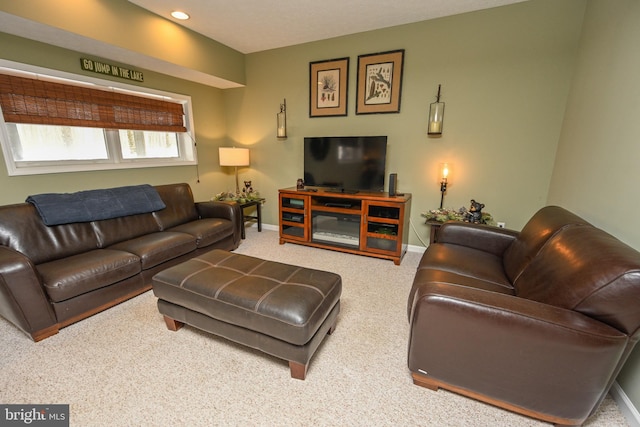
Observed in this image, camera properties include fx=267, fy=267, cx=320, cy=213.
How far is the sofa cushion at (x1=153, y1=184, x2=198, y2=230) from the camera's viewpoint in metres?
2.94

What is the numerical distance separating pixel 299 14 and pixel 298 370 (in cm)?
319

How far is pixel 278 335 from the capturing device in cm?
140

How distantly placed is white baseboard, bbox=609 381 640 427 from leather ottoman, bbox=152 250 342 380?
1.46 metres

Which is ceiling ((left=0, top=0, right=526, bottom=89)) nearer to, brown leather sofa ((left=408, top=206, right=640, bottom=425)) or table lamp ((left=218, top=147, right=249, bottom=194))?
table lamp ((left=218, top=147, right=249, bottom=194))

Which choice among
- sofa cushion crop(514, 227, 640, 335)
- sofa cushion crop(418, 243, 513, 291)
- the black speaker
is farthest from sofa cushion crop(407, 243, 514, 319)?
the black speaker

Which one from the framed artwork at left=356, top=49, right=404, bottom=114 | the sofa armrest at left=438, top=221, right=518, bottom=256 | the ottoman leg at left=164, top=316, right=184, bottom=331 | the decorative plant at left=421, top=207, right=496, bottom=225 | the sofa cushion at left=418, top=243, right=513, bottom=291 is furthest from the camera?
the framed artwork at left=356, top=49, right=404, bottom=114

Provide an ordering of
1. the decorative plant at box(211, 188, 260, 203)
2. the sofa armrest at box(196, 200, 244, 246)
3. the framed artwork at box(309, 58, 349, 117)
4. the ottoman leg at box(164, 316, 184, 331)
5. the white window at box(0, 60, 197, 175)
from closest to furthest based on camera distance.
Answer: the ottoman leg at box(164, 316, 184, 331) < the white window at box(0, 60, 197, 175) < the sofa armrest at box(196, 200, 244, 246) < the framed artwork at box(309, 58, 349, 117) < the decorative plant at box(211, 188, 260, 203)

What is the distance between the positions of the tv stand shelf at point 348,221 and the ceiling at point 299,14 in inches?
74.0

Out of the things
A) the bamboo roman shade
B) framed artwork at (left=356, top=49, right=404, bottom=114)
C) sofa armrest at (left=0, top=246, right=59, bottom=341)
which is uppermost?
framed artwork at (left=356, top=49, right=404, bottom=114)

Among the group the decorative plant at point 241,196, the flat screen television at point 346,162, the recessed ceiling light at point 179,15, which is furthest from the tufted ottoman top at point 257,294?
the recessed ceiling light at point 179,15

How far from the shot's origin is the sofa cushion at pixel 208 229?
2742 millimetres

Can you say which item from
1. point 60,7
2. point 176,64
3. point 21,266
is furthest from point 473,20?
point 21,266

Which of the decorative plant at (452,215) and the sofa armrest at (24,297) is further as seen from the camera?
the decorative plant at (452,215)

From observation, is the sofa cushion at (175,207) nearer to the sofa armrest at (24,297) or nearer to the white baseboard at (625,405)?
the sofa armrest at (24,297)
